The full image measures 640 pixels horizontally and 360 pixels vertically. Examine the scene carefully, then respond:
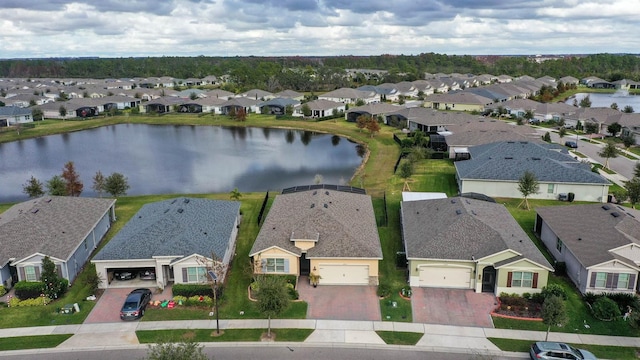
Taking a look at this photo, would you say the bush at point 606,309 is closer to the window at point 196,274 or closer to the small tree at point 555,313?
the small tree at point 555,313

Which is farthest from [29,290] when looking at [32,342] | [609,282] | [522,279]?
[609,282]

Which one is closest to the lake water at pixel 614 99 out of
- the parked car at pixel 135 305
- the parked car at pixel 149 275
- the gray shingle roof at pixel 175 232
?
the gray shingle roof at pixel 175 232

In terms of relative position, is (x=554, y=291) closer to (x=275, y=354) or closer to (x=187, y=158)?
(x=275, y=354)

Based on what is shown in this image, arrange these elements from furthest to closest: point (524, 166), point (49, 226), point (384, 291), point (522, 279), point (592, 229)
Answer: point (524, 166), point (49, 226), point (592, 229), point (384, 291), point (522, 279)

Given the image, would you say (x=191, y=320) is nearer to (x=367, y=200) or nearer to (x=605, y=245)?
(x=367, y=200)

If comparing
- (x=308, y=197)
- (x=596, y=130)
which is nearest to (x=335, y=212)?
(x=308, y=197)

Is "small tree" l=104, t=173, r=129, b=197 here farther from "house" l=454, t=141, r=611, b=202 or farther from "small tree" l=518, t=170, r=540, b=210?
"small tree" l=518, t=170, r=540, b=210
